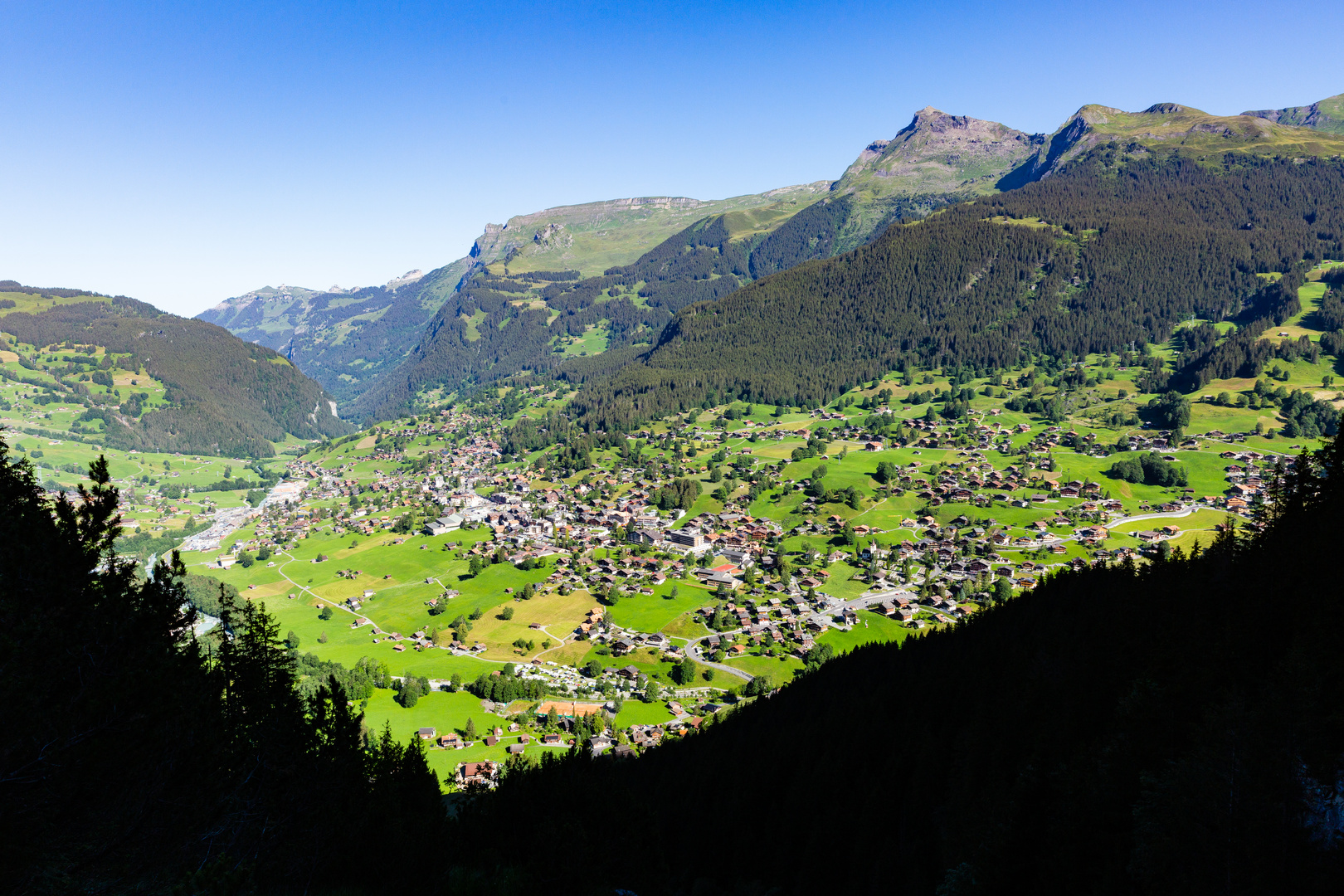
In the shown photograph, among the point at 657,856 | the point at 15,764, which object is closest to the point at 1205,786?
the point at 657,856

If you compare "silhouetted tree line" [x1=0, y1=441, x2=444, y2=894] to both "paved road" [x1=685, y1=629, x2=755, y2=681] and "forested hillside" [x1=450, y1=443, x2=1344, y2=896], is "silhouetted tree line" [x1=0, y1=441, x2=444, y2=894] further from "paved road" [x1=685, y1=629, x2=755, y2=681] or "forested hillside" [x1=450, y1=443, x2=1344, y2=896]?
"paved road" [x1=685, y1=629, x2=755, y2=681]

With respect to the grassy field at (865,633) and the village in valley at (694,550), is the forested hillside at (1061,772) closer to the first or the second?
the village in valley at (694,550)

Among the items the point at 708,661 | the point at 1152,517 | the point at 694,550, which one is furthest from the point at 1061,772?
the point at 1152,517

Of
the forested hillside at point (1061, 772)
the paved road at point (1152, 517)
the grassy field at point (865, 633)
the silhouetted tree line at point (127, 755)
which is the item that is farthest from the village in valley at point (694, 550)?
the silhouetted tree line at point (127, 755)

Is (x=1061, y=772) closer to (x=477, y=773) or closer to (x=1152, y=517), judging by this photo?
(x=477, y=773)

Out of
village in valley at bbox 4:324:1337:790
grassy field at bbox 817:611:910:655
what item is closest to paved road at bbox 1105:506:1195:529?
village in valley at bbox 4:324:1337:790

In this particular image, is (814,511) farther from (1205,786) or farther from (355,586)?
(1205,786)
